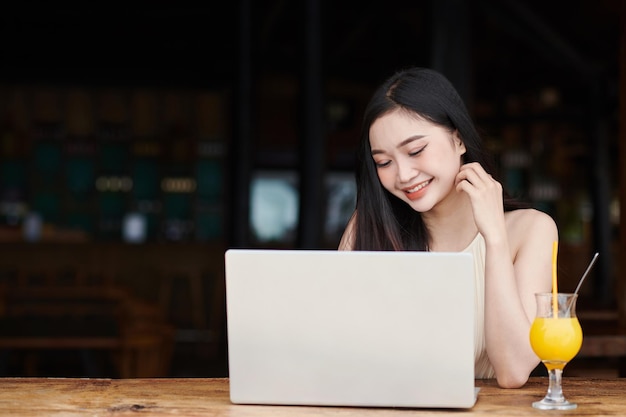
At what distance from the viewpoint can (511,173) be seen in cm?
1191

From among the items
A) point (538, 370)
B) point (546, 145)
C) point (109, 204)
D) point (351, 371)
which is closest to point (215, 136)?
point (109, 204)

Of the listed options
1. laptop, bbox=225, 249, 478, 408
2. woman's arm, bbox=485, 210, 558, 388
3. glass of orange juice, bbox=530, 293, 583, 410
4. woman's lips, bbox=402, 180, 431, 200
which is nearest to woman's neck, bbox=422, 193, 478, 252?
woman's lips, bbox=402, 180, 431, 200

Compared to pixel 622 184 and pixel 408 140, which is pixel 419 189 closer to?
pixel 408 140

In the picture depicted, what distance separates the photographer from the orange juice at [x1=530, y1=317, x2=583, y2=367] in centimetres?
158

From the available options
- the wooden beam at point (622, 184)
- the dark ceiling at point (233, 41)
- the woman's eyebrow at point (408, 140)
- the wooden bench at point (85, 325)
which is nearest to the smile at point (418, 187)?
the woman's eyebrow at point (408, 140)

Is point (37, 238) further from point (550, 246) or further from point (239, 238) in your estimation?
point (550, 246)

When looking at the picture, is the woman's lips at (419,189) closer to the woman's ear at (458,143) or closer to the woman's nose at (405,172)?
the woman's nose at (405,172)

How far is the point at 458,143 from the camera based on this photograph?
7.05 feet

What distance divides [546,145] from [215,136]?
14.3 feet

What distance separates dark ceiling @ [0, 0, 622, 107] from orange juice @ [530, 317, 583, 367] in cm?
619

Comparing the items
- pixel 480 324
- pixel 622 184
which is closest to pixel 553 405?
pixel 480 324

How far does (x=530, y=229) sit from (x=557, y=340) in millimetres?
536

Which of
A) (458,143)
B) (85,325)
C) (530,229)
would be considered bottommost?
(85,325)

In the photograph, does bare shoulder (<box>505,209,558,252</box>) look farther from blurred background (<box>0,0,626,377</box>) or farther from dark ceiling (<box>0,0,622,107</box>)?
dark ceiling (<box>0,0,622,107</box>)
